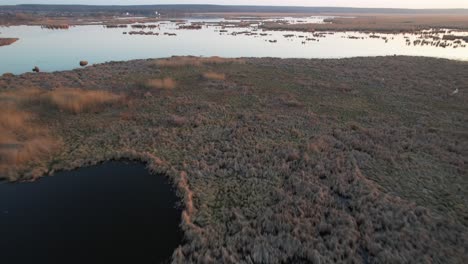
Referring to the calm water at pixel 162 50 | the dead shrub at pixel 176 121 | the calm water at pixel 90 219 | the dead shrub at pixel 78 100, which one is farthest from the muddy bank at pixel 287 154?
the calm water at pixel 162 50

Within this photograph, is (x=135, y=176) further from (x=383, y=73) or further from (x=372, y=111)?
(x=383, y=73)

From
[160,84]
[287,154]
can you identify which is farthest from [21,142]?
[287,154]

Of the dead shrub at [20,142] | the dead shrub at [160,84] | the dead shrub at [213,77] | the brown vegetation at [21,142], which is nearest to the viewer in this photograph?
the brown vegetation at [21,142]

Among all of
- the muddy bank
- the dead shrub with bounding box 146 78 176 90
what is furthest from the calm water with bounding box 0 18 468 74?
the dead shrub with bounding box 146 78 176 90

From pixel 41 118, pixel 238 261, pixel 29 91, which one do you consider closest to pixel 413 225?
pixel 238 261

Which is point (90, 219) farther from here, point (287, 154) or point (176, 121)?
point (176, 121)

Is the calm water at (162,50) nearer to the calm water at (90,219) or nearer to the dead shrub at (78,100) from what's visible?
the dead shrub at (78,100)

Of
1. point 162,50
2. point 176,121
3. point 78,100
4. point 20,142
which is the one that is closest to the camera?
point 20,142

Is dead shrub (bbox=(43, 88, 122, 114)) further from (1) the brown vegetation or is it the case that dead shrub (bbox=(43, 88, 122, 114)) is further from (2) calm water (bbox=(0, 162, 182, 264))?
(2) calm water (bbox=(0, 162, 182, 264))
